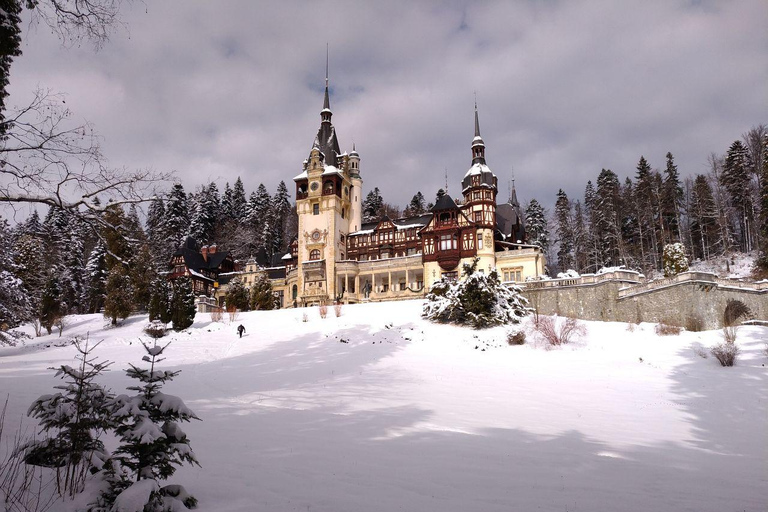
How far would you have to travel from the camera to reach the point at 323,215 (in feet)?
206

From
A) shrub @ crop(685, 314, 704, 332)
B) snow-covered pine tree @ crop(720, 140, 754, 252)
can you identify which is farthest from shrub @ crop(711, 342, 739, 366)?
snow-covered pine tree @ crop(720, 140, 754, 252)

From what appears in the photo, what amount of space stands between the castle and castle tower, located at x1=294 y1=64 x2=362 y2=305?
0.13m

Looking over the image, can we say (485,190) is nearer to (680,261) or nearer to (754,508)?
(680,261)

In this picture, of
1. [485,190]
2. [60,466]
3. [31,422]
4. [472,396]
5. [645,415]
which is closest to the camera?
[60,466]

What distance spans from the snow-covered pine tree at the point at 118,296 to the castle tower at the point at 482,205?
35.2 metres

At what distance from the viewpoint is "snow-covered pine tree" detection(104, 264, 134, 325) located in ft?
139

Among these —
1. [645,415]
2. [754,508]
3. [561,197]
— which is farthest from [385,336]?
[561,197]

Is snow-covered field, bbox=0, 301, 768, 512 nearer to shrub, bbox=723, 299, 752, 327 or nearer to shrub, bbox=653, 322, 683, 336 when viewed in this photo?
shrub, bbox=653, 322, 683, 336

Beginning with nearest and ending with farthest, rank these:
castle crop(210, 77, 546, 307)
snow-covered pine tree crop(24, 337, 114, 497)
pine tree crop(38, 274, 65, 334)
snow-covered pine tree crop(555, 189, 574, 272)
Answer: snow-covered pine tree crop(24, 337, 114, 497), pine tree crop(38, 274, 65, 334), castle crop(210, 77, 546, 307), snow-covered pine tree crop(555, 189, 574, 272)

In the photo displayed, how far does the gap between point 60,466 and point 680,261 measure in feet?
156

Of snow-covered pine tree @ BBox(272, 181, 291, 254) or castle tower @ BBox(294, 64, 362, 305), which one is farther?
snow-covered pine tree @ BBox(272, 181, 291, 254)

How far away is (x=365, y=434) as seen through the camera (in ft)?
29.0

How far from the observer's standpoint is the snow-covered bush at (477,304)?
2941 centimetres

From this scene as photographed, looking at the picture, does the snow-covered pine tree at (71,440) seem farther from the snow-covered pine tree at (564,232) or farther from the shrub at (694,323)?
the snow-covered pine tree at (564,232)
